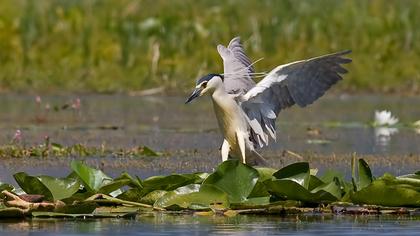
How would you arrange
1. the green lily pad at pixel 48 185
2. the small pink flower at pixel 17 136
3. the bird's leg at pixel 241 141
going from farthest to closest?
the small pink flower at pixel 17 136
the bird's leg at pixel 241 141
the green lily pad at pixel 48 185

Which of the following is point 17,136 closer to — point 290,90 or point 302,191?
point 290,90

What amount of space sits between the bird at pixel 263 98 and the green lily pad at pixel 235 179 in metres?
1.29

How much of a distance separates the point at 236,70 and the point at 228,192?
8.02ft

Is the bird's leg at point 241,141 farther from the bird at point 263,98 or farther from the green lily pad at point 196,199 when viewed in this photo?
the green lily pad at point 196,199

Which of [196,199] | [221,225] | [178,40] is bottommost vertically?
[221,225]

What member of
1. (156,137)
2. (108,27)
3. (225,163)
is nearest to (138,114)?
(156,137)

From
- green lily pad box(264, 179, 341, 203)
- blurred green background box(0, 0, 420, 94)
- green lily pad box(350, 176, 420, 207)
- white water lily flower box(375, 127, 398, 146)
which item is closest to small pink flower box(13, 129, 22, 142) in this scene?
white water lily flower box(375, 127, 398, 146)

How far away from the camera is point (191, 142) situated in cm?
1568

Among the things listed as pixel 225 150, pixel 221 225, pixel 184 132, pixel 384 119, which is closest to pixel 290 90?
pixel 225 150

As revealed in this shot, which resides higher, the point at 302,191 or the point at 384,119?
the point at 384,119

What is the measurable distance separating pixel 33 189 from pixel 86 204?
0.49m

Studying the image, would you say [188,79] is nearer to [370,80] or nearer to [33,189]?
[370,80]

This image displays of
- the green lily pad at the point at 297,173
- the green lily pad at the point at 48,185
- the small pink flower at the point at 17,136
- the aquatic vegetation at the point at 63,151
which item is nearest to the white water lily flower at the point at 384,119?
the aquatic vegetation at the point at 63,151

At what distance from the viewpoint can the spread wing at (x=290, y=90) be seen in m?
11.0
